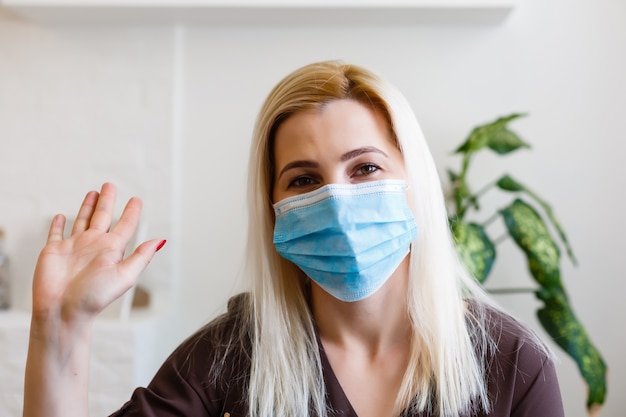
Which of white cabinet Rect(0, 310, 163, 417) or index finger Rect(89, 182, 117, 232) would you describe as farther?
white cabinet Rect(0, 310, 163, 417)

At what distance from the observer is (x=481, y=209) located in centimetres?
219

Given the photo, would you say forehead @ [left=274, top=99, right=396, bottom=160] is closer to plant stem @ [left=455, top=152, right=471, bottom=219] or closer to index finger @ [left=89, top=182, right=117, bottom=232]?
index finger @ [left=89, top=182, right=117, bottom=232]

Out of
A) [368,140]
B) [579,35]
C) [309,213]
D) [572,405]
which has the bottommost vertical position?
[572,405]

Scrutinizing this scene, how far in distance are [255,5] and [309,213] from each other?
109 centimetres

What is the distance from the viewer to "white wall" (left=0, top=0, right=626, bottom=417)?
2170 millimetres

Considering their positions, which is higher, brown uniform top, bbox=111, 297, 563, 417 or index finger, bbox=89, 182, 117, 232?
index finger, bbox=89, 182, 117, 232

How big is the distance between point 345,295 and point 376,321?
0.12m

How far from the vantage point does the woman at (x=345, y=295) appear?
1.17 m

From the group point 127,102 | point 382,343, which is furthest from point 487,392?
point 127,102

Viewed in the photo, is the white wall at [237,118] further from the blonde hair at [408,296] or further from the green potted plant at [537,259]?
the blonde hair at [408,296]

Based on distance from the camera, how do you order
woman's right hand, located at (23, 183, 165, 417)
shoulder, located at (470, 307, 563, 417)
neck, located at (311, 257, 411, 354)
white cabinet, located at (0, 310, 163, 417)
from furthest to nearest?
white cabinet, located at (0, 310, 163, 417) → neck, located at (311, 257, 411, 354) → shoulder, located at (470, 307, 563, 417) → woman's right hand, located at (23, 183, 165, 417)

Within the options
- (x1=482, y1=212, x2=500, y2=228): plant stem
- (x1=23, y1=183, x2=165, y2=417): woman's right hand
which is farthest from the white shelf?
(x1=23, y1=183, x2=165, y2=417): woman's right hand

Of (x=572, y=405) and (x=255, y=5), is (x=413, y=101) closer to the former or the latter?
(x=255, y=5)

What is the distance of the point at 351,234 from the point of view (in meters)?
1.16
